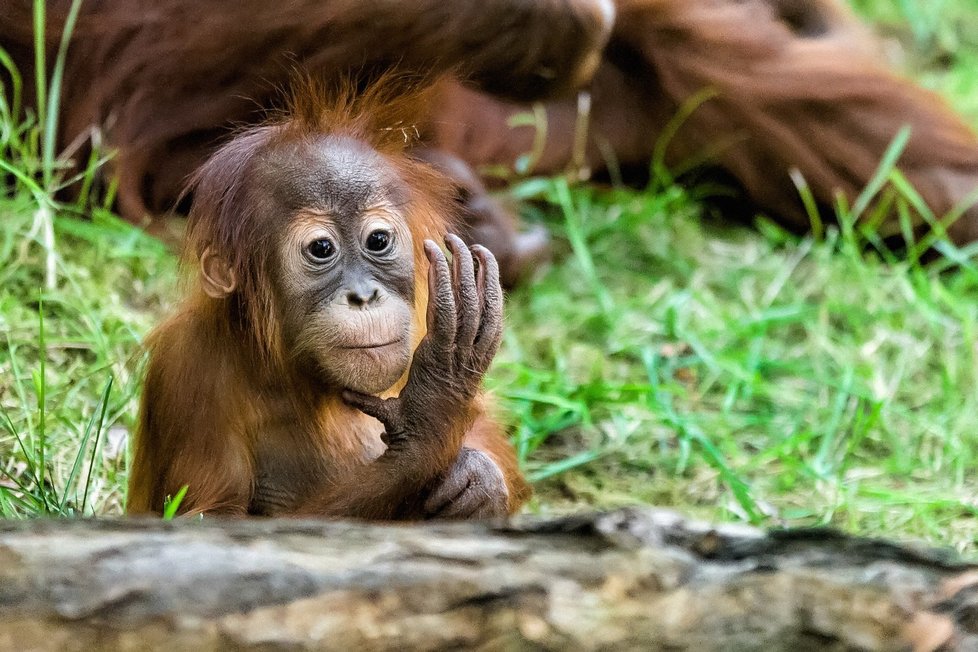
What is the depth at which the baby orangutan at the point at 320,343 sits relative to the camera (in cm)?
196

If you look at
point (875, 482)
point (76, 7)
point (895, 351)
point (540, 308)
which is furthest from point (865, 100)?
point (76, 7)

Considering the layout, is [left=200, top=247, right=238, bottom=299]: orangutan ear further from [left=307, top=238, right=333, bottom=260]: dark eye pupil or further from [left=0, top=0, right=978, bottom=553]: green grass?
[left=0, top=0, right=978, bottom=553]: green grass

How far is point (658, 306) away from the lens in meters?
3.67

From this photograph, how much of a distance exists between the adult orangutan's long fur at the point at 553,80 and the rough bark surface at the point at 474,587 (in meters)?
1.61

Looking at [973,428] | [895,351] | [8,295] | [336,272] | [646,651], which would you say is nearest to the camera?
[646,651]

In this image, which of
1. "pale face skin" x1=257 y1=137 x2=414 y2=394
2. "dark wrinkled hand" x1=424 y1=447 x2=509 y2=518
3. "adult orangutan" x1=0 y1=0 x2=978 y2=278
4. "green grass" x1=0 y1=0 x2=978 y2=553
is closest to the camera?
"pale face skin" x1=257 y1=137 x2=414 y2=394

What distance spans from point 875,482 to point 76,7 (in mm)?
2217

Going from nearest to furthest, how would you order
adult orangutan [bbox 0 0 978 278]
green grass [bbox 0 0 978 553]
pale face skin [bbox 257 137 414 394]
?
A: pale face skin [bbox 257 137 414 394] → green grass [bbox 0 0 978 553] → adult orangutan [bbox 0 0 978 278]

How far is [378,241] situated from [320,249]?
0.31 feet

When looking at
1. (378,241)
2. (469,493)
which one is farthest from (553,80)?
(469,493)

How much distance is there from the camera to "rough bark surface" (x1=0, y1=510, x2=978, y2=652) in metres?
1.20

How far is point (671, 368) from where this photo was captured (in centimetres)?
327

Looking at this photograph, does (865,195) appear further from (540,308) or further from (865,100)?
(540,308)

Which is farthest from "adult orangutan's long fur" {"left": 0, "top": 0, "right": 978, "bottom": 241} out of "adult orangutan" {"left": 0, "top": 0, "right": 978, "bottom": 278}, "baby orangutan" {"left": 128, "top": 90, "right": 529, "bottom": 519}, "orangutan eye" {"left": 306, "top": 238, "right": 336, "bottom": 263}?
"orangutan eye" {"left": 306, "top": 238, "right": 336, "bottom": 263}
